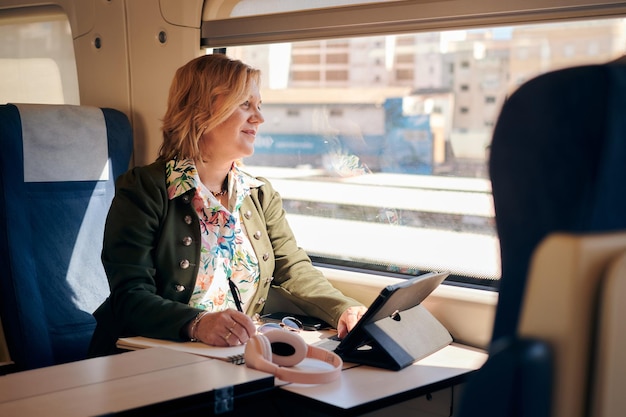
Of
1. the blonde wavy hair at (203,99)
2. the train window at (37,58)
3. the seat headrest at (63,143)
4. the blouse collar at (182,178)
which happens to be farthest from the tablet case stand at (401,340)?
the train window at (37,58)

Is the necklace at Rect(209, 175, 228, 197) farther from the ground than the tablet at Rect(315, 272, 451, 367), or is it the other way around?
the necklace at Rect(209, 175, 228, 197)

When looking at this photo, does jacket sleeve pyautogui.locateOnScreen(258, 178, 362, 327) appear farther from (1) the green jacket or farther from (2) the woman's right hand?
(2) the woman's right hand

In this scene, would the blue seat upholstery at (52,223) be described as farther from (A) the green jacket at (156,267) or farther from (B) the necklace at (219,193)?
(B) the necklace at (219,193)

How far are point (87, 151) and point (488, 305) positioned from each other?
156 cm

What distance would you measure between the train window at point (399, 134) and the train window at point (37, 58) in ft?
3.31

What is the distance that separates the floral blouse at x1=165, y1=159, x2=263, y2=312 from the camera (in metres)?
2.48

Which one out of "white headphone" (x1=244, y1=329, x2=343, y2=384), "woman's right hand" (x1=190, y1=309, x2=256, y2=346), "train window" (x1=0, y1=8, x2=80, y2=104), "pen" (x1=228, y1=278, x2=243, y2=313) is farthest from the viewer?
"train window" (x1=0, y1=8, x2=80, y2=104)

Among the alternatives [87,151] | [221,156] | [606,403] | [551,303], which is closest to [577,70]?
[551,303]

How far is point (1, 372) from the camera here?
2.76 m

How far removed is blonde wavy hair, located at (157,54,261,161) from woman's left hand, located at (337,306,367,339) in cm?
70

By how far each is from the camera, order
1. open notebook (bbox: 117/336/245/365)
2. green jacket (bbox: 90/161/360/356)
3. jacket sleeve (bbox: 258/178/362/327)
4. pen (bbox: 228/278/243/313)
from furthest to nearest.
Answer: jacket sleeve (bbox: 258/178/362/327)
pen (bbox: 228/278/243/313)
green jacket (bbox: 90/161/360/356)
open notebook (bbox: 117/336/245/365)

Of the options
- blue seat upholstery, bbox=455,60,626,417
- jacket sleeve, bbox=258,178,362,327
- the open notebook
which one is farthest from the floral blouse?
blue seat upholstery, bbox=455,60,626,417

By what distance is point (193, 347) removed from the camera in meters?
2.16

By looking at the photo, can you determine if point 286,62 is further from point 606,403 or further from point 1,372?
point 606,403
